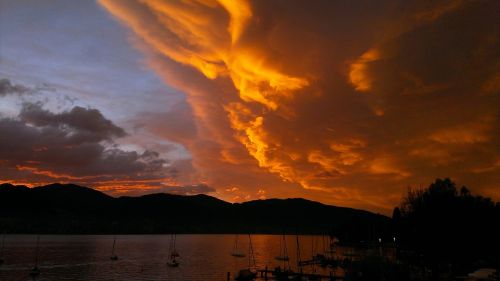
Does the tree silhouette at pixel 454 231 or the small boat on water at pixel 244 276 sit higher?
the tree silhouette at pixel 454 231

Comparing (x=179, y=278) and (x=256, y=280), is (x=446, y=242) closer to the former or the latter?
(x=256, y=280)

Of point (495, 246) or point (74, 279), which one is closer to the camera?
point (495, 246)

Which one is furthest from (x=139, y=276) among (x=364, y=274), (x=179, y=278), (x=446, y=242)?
A: (x=446, y=242)

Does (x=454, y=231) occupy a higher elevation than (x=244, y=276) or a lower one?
higher

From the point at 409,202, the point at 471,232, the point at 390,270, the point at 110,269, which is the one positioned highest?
the point at 409,202

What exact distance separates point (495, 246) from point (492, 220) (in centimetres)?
491

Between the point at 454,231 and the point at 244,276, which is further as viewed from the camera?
the point at 244,276

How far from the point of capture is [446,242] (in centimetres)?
7388

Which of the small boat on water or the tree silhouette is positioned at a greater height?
the tree silhouette

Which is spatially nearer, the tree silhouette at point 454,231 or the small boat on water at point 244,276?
the tree silhouette at point 454,231

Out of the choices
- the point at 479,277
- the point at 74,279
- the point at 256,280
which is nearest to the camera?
the point at 479,277

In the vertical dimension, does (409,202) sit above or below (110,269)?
above

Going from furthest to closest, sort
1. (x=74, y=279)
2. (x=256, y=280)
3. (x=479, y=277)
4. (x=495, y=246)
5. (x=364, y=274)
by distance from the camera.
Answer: (x=74, y=279)
(x=256, y=280)
(x=495, y=246)
(x=364, y=274)
(x=479, y=277)

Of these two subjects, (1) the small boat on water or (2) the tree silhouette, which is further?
(1) the small boat on water
